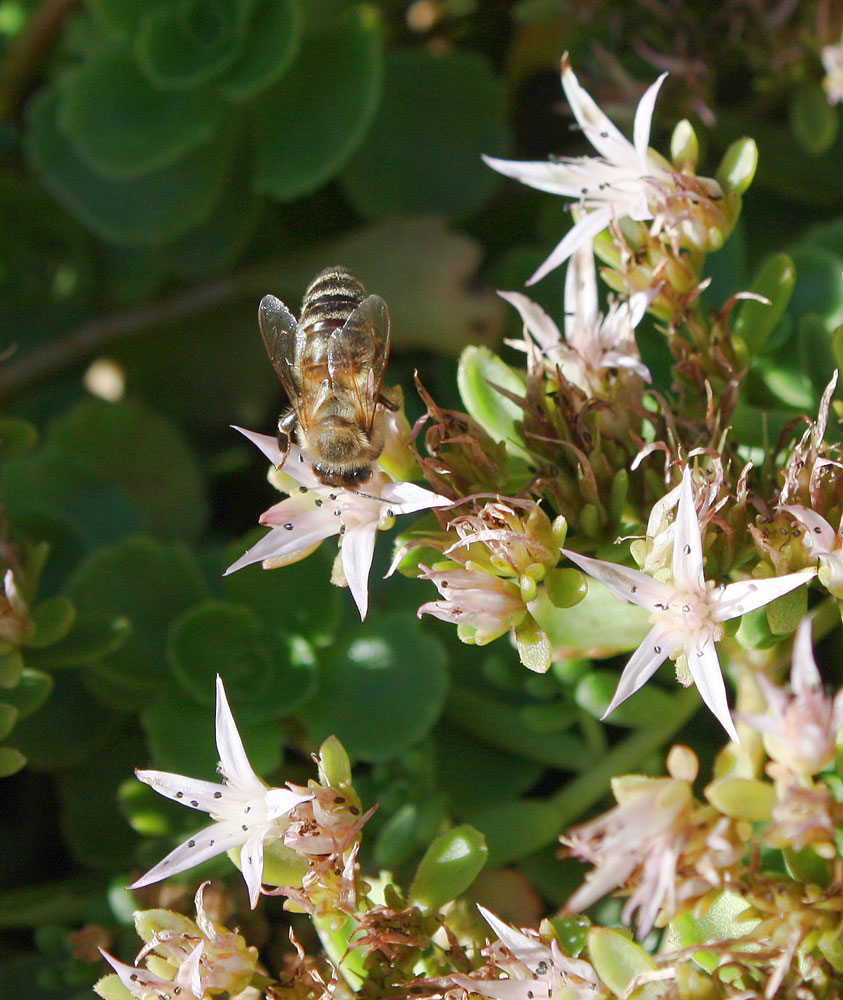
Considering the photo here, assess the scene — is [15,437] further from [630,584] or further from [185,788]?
[630,584]

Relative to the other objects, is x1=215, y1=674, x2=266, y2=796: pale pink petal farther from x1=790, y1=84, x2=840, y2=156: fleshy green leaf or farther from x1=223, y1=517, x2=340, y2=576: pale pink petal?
x1=790, y1=84, x2=840, y2=156: fleshy green leaf

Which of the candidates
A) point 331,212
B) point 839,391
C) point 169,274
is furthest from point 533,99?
point 839,391

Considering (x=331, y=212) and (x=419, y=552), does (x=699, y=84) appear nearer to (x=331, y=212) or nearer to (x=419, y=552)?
(x=331, y=212)

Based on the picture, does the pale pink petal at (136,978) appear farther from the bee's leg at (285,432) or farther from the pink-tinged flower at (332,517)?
the bee's leg at (285,432)

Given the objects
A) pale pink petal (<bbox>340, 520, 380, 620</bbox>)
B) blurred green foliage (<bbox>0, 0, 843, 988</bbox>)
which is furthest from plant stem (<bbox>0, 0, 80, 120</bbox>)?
pale pink petal (<bbox>340, 520, 380, 620</bbox>)

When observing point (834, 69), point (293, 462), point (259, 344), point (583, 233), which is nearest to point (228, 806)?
point (293, 462)

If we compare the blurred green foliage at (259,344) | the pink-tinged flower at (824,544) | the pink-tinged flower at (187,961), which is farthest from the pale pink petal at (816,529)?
the pink-tinged flower at (187,961)
